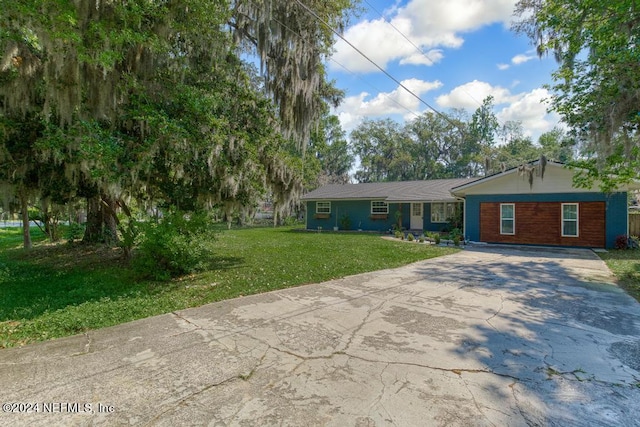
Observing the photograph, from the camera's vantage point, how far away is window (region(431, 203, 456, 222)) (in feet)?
59.5

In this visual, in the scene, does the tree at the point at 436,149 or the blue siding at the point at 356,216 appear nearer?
the blue siding at the point at 356,216

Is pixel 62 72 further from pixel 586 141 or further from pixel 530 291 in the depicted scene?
pixel 586 141

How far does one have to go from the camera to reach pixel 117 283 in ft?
21.0

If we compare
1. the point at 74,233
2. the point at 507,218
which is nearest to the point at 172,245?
the point at 74,233

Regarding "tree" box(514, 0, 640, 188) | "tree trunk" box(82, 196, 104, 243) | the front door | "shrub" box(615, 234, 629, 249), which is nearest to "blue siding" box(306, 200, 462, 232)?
the front door

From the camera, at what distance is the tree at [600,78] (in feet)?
21.3

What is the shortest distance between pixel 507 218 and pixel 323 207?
11.7 metres

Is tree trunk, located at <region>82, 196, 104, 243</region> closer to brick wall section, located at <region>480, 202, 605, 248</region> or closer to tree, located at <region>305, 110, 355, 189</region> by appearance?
brick wall section, located at <region>480, 202, 605, 248</region>

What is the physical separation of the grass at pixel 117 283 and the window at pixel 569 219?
5652 millimetres

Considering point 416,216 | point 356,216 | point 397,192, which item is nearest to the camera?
point 416,216

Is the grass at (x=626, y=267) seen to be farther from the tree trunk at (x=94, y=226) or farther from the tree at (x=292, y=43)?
the tree trunk at (x=94, y=226)

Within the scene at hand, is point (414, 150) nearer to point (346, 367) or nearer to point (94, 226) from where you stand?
point (94, 226)

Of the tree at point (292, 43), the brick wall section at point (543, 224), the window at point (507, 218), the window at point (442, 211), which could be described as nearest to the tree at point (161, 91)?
the tree at point (292, 43)

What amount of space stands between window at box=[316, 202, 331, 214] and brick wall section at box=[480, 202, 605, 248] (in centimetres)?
1031
